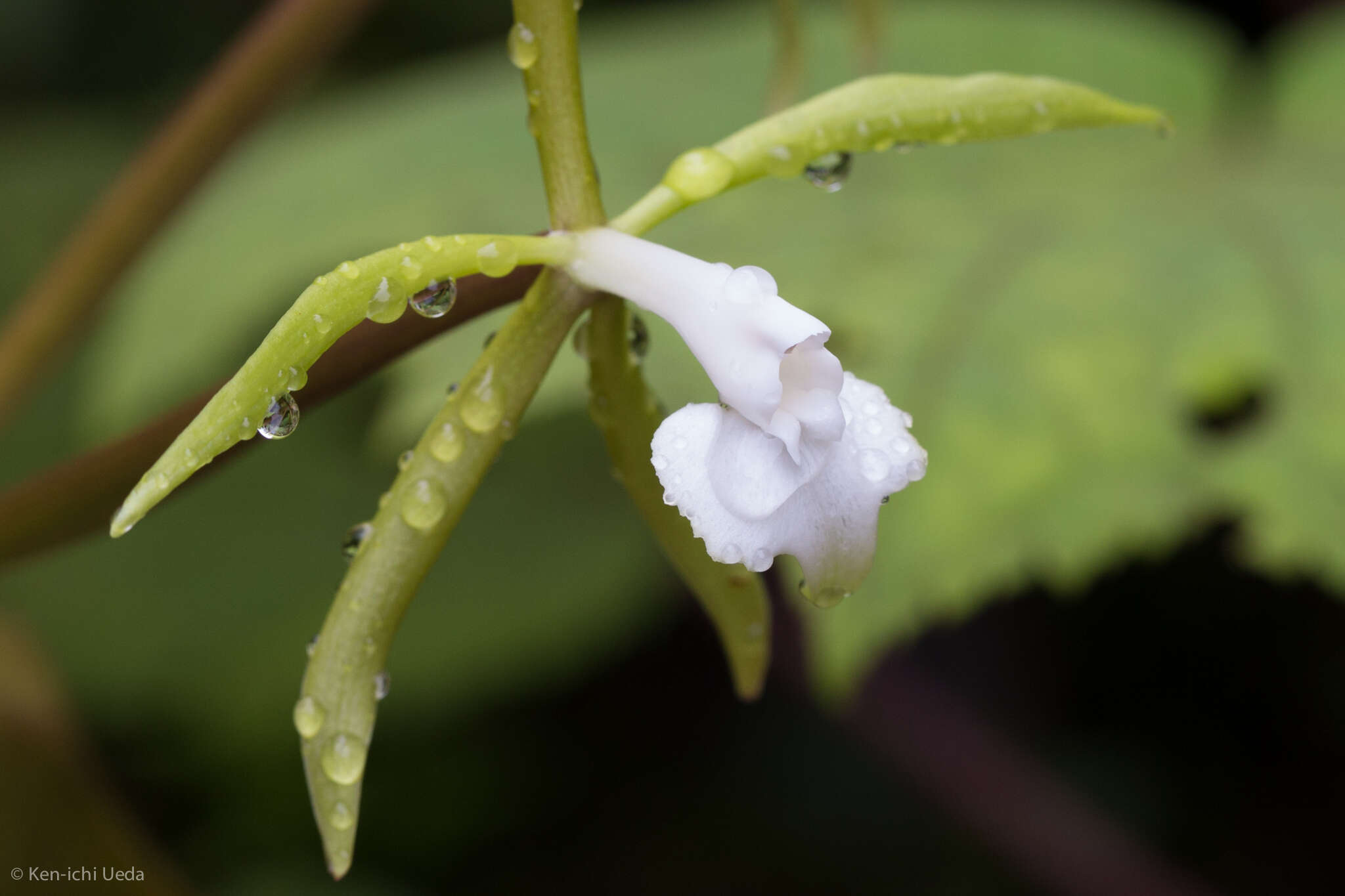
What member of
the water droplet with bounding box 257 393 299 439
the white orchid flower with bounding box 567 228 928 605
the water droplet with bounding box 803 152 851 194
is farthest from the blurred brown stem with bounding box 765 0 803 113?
the water droplet with bounding box 257 393 299 439

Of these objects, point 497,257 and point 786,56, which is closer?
point 497,257

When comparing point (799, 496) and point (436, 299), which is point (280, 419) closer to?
point (436, 299)

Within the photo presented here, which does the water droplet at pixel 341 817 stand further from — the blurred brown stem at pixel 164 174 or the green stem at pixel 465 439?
the blurred brown stem at pixel 164 174

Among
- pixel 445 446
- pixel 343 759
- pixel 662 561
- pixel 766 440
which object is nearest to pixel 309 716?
pixel 343 759

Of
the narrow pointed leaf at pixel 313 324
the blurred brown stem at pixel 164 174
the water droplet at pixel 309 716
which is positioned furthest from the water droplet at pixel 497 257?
the blurred brown stem at pixel 164 174

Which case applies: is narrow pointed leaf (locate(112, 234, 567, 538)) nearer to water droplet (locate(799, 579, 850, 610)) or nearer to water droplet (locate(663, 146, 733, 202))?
water droplet (locate(663, 146, 733, 202))

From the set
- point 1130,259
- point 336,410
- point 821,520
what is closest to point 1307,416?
point 1130,259
